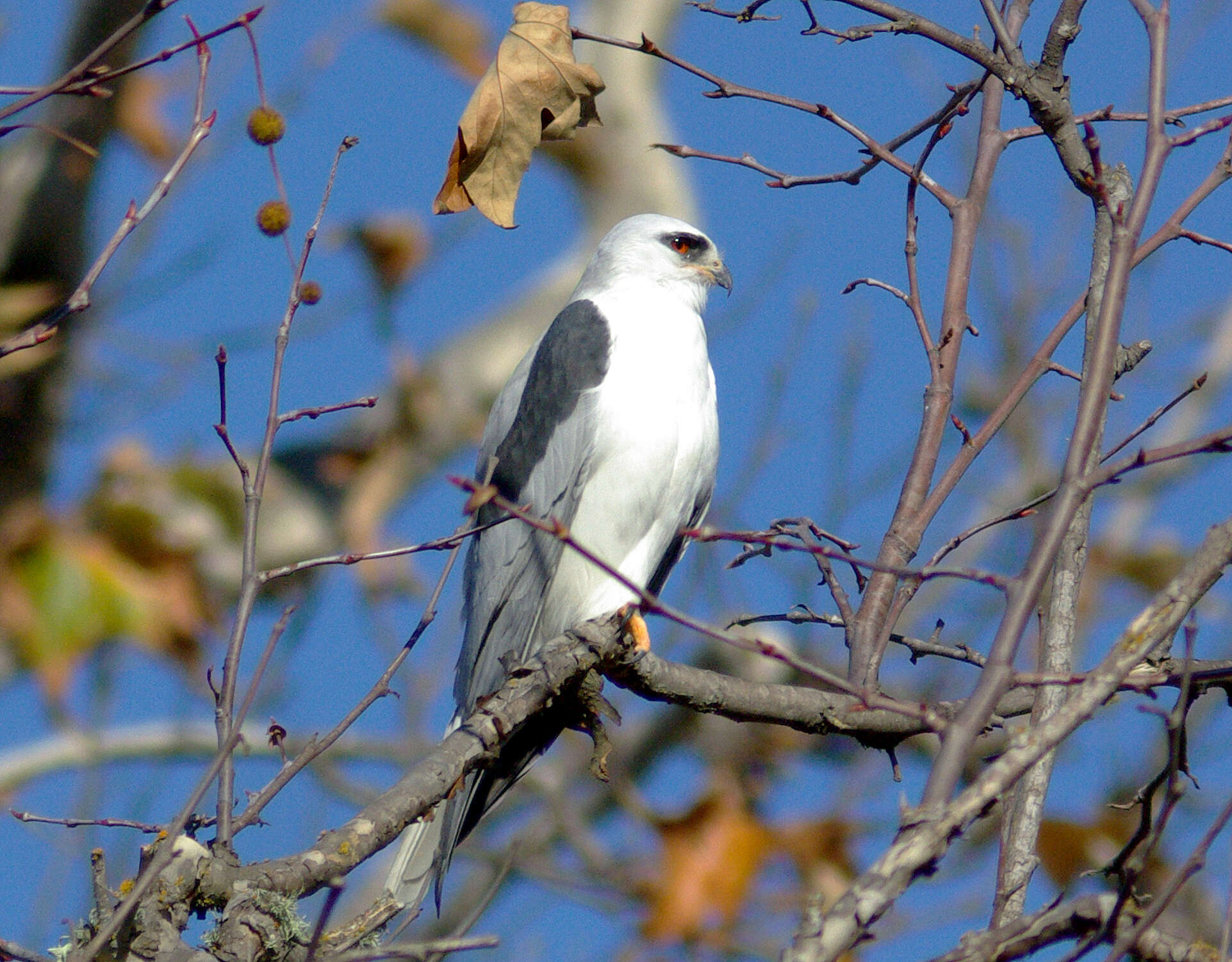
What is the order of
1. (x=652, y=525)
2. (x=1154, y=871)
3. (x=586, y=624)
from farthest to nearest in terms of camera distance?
(x=1154, y=871) < (x=652, y=525) < (x=586, y=624)

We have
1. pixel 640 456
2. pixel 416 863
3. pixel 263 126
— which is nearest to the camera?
pixel 263 126

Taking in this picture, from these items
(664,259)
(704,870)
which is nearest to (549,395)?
(664,259)

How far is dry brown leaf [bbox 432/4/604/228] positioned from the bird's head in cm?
221

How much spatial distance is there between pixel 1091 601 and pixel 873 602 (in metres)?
7.66

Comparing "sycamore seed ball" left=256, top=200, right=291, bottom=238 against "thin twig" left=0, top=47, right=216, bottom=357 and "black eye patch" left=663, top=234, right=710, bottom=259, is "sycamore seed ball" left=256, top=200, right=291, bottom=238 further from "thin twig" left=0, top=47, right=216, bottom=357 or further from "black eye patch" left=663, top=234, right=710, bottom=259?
A: "black eye patch" left=663, top=234, right=710, bottom=259

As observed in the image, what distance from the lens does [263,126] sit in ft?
8.61

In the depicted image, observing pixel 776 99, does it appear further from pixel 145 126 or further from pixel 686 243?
pixel 145 126

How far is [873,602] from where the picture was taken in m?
2.76

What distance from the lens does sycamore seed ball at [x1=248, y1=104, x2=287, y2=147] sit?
262 cm

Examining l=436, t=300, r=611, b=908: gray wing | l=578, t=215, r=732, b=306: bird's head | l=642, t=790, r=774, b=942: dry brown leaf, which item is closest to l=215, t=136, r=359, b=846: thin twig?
l=436, t=300, r=611, b=908: gray wing

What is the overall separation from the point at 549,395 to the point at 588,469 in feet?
0.95

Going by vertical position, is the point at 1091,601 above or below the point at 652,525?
above

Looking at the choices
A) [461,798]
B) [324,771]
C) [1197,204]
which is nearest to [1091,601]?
[324,771]

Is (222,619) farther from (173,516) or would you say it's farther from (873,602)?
(873,602)
